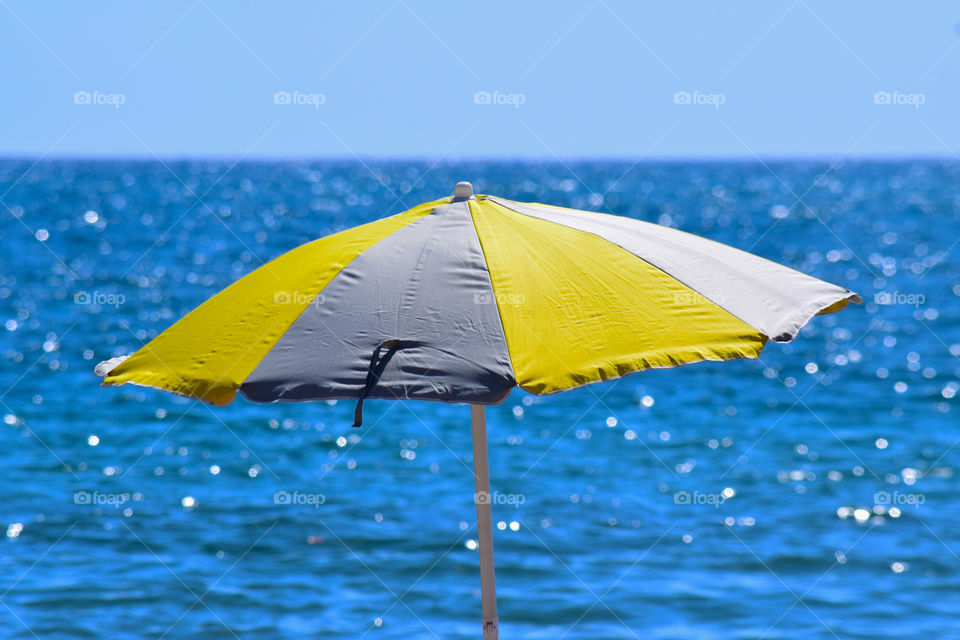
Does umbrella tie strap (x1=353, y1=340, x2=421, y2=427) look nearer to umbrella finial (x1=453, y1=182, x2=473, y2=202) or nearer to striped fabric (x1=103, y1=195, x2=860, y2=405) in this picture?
striped fabric (x1=103, y1=195, x2=860, y2=405)

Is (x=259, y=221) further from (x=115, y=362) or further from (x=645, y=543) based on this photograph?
(x=115, y=362)

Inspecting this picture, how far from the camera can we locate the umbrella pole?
4250mm

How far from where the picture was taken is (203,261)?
31938 mm

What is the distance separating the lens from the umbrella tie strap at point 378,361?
10.8ft

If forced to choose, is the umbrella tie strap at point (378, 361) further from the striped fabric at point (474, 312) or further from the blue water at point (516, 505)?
the blue water at point (516, 505)

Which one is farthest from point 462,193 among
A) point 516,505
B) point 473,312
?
point 516,505

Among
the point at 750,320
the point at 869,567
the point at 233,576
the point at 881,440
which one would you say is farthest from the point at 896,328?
the point at 750,320

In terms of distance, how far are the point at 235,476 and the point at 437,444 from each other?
88.9 inches

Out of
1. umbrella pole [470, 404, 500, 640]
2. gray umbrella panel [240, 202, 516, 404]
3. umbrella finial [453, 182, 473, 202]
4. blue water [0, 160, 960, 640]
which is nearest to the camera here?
gray umbrella panel [240, 202, 516, 404]

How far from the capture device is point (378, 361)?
132 inches

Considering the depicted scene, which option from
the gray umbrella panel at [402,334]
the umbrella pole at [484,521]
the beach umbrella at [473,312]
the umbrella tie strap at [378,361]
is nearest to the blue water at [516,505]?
the umbrella pole at [484,521]

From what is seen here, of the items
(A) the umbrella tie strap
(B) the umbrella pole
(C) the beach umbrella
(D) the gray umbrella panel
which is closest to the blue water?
(B) the umbrella pole

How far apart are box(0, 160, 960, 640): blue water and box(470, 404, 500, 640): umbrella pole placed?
316cm

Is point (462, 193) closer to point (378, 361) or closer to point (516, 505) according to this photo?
point (378, 361)
